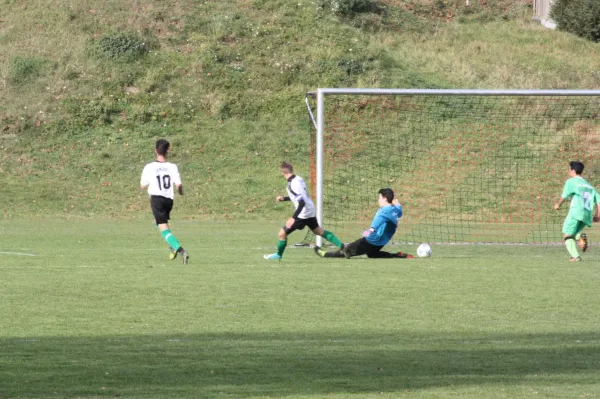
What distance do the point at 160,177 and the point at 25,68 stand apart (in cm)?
2573

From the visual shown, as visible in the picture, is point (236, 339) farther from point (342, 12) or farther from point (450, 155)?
point (342, 12)

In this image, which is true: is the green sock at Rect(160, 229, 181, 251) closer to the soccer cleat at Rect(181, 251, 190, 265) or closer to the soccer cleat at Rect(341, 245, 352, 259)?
the soccer cleat at Rect(181, 251, 190, 265)

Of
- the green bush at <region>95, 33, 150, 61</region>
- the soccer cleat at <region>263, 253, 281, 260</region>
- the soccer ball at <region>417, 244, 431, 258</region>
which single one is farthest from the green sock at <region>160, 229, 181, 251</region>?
the green bush at <region>95, 33, 150, 61</region>

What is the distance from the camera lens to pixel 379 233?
59.8 feet

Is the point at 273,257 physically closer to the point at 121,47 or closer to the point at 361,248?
the point at 361,248

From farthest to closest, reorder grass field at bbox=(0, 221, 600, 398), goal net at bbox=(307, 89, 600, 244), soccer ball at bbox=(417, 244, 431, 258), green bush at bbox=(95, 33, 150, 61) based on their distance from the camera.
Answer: green bush at bbox=(95, 33, 150, 61)
goal net at bbox=(307, 89, 600, 244)
soccer ball at bbox=(417, 244, 431, 258)
grass field at bbox=(0, 221, 600, 398)

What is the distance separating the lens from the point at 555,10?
161ft

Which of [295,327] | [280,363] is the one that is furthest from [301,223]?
[280,363]

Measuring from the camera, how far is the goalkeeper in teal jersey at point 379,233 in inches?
709

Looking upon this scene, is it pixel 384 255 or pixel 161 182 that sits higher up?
pixel 161 182

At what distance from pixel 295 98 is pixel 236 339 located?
31065 millimetres

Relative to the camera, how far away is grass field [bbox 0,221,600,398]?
7.94 meters

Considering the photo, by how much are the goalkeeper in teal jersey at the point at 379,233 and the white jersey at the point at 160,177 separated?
262 cm

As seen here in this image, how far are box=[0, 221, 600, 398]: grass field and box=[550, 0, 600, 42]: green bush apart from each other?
31.4 meters
